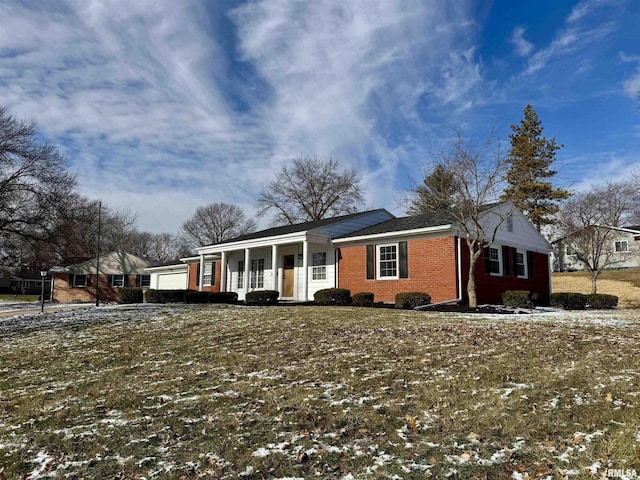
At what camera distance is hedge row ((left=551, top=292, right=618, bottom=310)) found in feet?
52.3

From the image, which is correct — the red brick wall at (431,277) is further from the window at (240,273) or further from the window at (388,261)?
the window at (240,273)

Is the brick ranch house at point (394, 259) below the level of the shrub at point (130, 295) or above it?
above

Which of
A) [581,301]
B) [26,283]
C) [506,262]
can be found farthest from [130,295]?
[26,283]

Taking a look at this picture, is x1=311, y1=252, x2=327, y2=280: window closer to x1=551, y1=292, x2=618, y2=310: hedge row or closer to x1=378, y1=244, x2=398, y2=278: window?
x1=378, y1=244, x2=398, y2=278: window

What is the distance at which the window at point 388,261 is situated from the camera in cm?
1716

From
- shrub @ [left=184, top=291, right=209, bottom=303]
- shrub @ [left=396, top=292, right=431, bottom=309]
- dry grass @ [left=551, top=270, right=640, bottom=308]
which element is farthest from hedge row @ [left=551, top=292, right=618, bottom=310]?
shrub @ [left=184, top=291, right=209, bottom=303]

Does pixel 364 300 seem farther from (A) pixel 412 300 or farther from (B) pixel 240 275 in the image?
(B) pixel 240 275

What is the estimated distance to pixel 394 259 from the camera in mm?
17203

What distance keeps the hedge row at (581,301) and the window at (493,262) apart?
7.29ft

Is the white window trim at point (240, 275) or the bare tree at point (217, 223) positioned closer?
the white window trim at point (240, 275)

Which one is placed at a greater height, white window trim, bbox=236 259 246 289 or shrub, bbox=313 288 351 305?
white window trim, bbox=236 259 246 289

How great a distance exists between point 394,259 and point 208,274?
13736 mm

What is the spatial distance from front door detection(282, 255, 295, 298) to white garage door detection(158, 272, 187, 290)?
1202 centimetres

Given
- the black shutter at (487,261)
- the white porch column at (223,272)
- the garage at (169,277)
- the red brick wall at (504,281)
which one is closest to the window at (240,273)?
the white porch column at (223,272)
